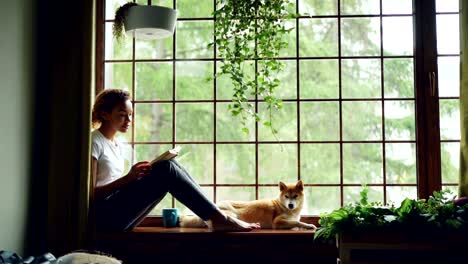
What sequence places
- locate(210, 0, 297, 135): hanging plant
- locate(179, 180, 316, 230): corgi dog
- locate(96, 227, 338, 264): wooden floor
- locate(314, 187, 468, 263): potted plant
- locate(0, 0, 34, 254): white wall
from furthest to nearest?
locate(210, 0, 297, 135): hanging plant, locate(179, 180, 316, 230): corgi dog, locate(96, 227, 338, 264): wooden floor, locate(0, 0, 34, 254): white wall, locate(314, 187, 468, 263): potted plant

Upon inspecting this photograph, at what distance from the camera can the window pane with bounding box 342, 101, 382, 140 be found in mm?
3359

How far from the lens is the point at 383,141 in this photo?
3299mm

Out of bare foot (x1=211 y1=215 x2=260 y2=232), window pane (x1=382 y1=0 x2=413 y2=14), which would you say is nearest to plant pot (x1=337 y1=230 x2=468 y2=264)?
bare foot (x1=211 y1=215 x2=260 y2=232)

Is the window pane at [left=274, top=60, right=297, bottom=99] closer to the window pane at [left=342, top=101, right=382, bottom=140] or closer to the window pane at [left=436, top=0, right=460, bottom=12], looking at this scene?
the window pane at [left=342, top=101, right=382, bottom=140]

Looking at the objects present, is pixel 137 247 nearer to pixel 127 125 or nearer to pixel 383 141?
pixel 127 125

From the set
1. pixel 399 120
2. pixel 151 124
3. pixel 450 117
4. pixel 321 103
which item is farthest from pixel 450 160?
pixel 151 124

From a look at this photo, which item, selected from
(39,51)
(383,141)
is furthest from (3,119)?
(383,141)

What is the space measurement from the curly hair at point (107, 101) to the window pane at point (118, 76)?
0.25 meters

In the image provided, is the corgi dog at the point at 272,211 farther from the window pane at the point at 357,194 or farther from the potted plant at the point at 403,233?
the potted plant at the point at 403,233

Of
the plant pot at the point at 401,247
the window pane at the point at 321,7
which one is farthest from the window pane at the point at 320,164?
the plant pot at the point at 401,247

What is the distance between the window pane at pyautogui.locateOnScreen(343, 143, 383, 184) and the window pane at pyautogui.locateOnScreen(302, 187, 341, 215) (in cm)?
12

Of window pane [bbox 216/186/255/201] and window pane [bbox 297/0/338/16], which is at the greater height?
window pane [bbox 297/0/338/16]

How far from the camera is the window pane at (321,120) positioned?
3.39 meters

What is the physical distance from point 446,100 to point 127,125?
179 cm
